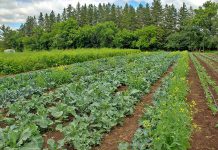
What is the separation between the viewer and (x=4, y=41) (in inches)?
3027

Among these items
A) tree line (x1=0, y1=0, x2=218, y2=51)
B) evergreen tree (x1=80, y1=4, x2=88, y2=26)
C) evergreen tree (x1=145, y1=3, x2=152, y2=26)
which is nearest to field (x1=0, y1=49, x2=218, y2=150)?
tree line (x1=0, y1=0, x2=218, y2=51)

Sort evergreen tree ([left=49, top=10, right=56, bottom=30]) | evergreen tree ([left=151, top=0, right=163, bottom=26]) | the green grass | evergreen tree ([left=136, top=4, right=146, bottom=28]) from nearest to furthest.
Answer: the green grass
evergreen tree ([left=151, top=0, right=163, bottom=26])
evergreen tree ([left=136, top=4, right=146, bottom=28])
evergreen tree ([left=49, top=10, right=56, bottom=30])

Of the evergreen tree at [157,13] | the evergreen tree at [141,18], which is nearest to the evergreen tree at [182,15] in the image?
the evergreen tree at [157,13]

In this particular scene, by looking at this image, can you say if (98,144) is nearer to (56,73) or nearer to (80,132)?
(80,132)

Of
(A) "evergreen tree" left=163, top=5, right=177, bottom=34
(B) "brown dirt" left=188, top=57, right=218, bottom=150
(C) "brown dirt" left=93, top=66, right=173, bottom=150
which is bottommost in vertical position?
(B) "brown dirt" left=188, top=57, right=218, bottom=150

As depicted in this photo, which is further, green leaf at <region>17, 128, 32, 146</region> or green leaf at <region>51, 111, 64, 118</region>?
green leaf at <region>51, 111, 64, 118</region>

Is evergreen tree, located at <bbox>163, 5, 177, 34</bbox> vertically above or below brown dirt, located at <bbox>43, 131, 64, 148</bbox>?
above

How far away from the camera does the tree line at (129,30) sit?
61281 mm

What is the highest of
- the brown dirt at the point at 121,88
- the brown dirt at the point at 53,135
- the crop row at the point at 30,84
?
the crop row at the point at 30,84

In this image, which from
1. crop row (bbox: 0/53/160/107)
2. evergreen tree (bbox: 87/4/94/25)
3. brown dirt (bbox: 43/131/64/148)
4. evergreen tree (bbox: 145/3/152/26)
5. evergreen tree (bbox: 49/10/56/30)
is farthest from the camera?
evergreen tree (bbox: 49/10/56/30)

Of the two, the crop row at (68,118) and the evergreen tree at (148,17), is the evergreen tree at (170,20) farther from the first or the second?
the crop row at (68,118)

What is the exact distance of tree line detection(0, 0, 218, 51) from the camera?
201 ft

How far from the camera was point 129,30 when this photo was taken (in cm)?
7069

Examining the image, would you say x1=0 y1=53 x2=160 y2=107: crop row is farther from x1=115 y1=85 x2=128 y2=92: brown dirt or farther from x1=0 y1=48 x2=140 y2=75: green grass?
x1=0 y1=48 x2=140 y2=75: green grass
